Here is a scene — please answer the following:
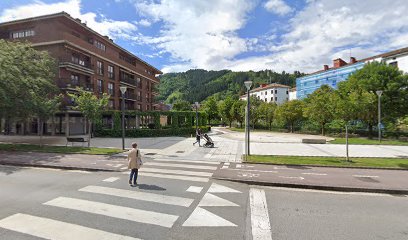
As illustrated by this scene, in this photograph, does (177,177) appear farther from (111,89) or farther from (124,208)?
(111,89)

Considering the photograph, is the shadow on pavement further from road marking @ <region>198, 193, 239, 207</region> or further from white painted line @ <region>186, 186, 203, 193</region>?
road marking @ <region>198, 193, 239, 207</region>

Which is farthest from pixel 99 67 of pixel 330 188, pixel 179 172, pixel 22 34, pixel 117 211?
pixel 330 188

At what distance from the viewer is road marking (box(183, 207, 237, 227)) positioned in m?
5.83

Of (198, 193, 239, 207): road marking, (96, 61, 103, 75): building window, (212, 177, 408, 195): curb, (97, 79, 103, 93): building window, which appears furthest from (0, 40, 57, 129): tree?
(212, 177, 408, 195): curb

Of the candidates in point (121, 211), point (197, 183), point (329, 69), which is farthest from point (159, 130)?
point (329, 69)

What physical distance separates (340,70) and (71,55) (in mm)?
60544

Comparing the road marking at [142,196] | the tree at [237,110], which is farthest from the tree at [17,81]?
the tree at [237,110]

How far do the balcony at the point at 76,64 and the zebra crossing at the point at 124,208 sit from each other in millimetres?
26882

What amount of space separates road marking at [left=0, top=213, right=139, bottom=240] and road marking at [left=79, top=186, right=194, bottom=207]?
87.3 inches

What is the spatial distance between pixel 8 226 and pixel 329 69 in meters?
74.8

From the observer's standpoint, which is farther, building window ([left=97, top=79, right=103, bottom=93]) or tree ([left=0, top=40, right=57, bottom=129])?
building window ([left=97, top=79, right=103, bottom=93])

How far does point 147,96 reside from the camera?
57.2 meters

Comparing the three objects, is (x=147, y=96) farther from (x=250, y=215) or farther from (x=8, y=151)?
(x=250, y=215)

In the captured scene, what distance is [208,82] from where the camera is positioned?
174875 mm
